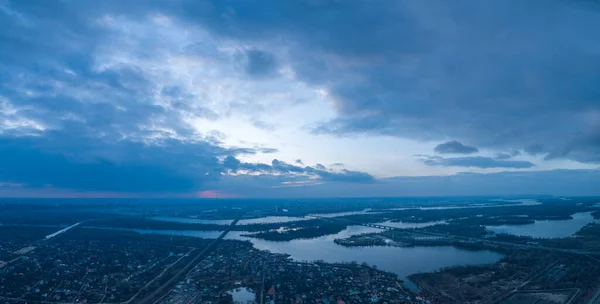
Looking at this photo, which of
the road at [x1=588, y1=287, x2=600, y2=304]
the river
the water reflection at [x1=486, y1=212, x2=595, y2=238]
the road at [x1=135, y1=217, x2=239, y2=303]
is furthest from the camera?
the water reflection at [x1=486, y1=212, x2=595, y2=238]

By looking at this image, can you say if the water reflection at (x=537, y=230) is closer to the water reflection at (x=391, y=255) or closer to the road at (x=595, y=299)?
the water reflection at (x=391, y=255)

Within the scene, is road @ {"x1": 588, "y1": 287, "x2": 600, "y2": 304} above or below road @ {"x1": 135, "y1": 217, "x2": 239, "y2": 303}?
below

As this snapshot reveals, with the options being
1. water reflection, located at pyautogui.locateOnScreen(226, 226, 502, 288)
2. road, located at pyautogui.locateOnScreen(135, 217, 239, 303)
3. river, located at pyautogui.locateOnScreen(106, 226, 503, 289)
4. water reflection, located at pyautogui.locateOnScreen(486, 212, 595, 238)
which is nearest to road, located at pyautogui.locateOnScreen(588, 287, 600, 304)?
river, located at pyautogui.locateOnScreen(106, 226, 503, 289)

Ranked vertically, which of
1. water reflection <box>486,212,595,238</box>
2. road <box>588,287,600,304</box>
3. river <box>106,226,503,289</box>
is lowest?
road <box>588,287,600,304</box>

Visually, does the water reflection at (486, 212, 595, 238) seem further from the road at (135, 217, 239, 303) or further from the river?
the road at (135, 217, 239, 303)

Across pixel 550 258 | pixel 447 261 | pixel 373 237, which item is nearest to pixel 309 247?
pixel 373 237

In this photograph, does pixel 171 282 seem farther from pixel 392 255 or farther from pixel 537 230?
pixel 537 230

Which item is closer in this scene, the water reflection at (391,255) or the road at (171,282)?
→ the road at (171,282)

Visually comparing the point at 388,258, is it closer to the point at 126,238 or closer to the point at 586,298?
the point at 586,298

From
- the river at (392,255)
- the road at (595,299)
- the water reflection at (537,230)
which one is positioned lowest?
the road at (595,299)

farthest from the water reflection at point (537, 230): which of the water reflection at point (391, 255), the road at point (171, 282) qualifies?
the road at point (171, 282)

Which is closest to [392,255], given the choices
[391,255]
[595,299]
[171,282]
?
[391,255]
